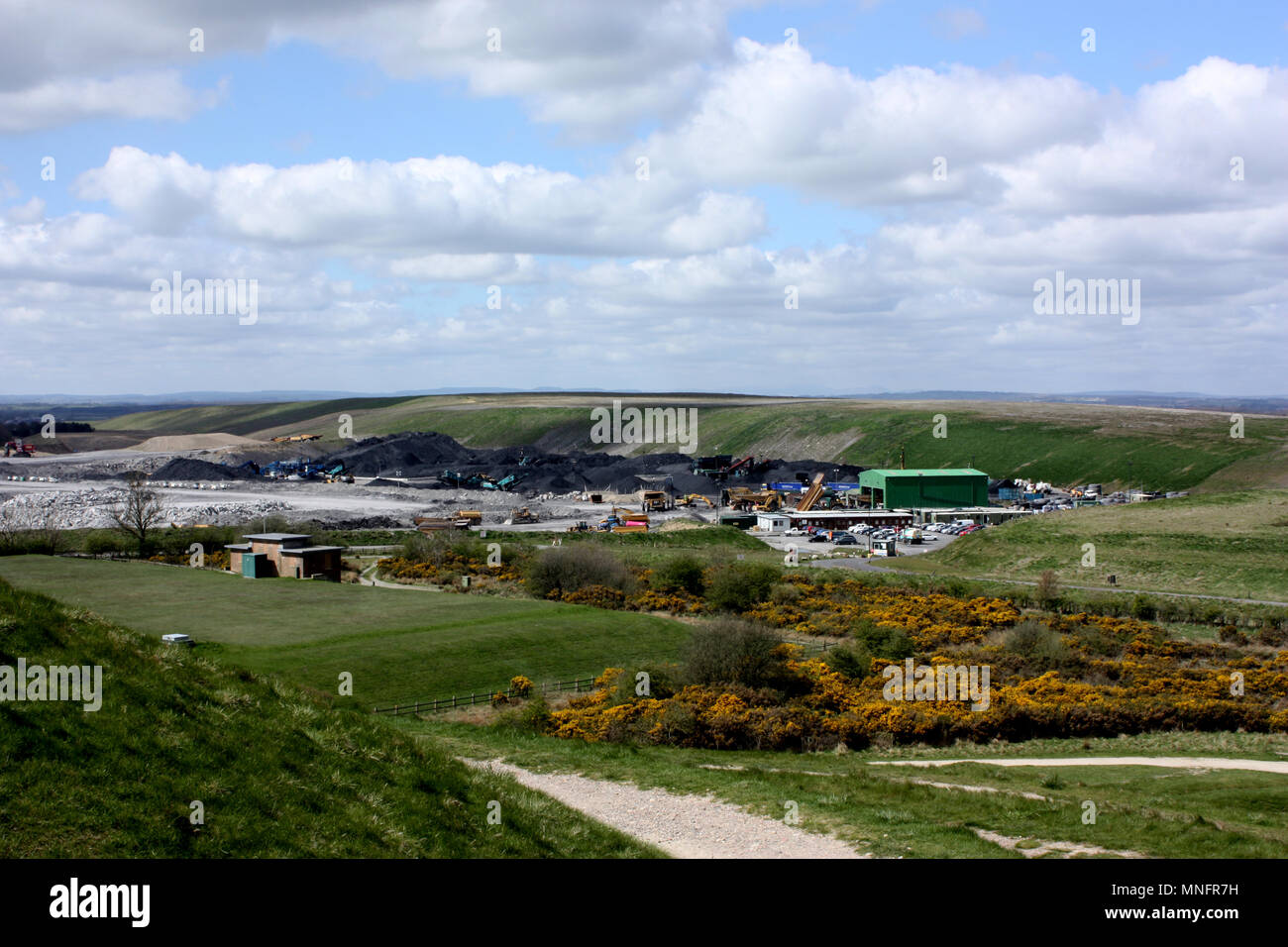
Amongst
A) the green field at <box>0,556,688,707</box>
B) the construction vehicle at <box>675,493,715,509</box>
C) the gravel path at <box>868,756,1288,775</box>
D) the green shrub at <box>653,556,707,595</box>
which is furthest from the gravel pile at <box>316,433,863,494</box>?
the gravel path at <box>868,756,1288,775</box>

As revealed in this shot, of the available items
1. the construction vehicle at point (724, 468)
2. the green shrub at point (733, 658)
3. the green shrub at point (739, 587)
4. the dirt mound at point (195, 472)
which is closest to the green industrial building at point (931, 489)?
the construction vehicle at point (724, 468)

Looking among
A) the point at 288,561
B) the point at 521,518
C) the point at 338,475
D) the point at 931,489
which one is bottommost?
the point at 521,518

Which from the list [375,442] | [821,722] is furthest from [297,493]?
[821,722]

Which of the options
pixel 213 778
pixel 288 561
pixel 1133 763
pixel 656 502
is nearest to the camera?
pixel 213 778

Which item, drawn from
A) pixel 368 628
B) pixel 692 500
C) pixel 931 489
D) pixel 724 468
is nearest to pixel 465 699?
pixel 368 628

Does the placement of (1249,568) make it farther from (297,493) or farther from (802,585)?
(297,493)

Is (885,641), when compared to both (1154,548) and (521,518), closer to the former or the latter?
(1154,548)
